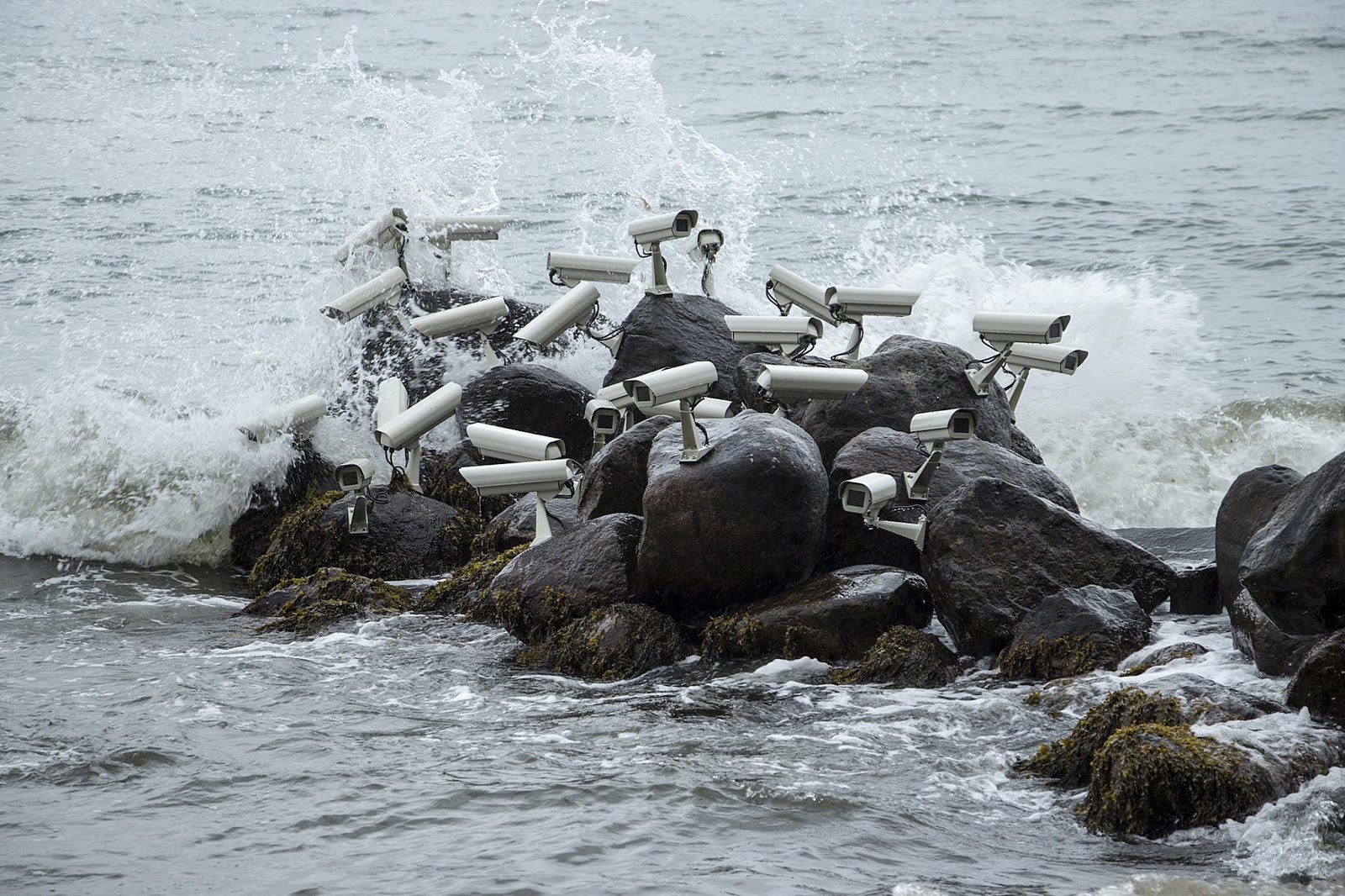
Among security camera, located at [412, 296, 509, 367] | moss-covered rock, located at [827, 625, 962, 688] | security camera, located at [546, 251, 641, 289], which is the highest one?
security camera, located at [546, 251, 641, 289]

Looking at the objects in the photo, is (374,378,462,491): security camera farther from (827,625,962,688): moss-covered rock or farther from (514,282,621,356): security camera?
(827,625,962,688): moss-covered rock

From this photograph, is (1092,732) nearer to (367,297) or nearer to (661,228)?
(661,228)

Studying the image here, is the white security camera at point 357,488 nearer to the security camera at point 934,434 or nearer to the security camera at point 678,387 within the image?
the security camera at point 678,387

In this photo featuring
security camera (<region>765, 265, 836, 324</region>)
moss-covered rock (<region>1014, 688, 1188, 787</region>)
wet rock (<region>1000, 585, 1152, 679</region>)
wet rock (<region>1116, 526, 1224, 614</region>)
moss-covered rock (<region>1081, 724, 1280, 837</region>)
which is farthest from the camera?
security camera (<region>765, 265, 836, 324</region>)

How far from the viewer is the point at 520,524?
24.8 feet

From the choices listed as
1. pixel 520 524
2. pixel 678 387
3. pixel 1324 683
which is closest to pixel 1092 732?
pixel 1324 683

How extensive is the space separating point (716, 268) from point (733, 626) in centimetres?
710

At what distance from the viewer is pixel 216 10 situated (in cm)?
3175

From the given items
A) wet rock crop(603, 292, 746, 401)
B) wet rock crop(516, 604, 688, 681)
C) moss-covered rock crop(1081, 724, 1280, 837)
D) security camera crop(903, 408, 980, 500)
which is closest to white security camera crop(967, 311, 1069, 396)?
security camera crop(903, 408, 980, 500)

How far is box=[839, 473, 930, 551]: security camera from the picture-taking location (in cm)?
623

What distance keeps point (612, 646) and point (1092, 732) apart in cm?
220

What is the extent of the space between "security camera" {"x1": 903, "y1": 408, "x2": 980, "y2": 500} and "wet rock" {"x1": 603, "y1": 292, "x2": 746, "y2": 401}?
2.14 metres

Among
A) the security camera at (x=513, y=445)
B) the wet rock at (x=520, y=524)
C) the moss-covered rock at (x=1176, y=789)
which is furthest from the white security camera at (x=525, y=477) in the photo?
the moss-covered rock at (x=1176, y=789)

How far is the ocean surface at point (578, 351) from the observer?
429 centimetres
